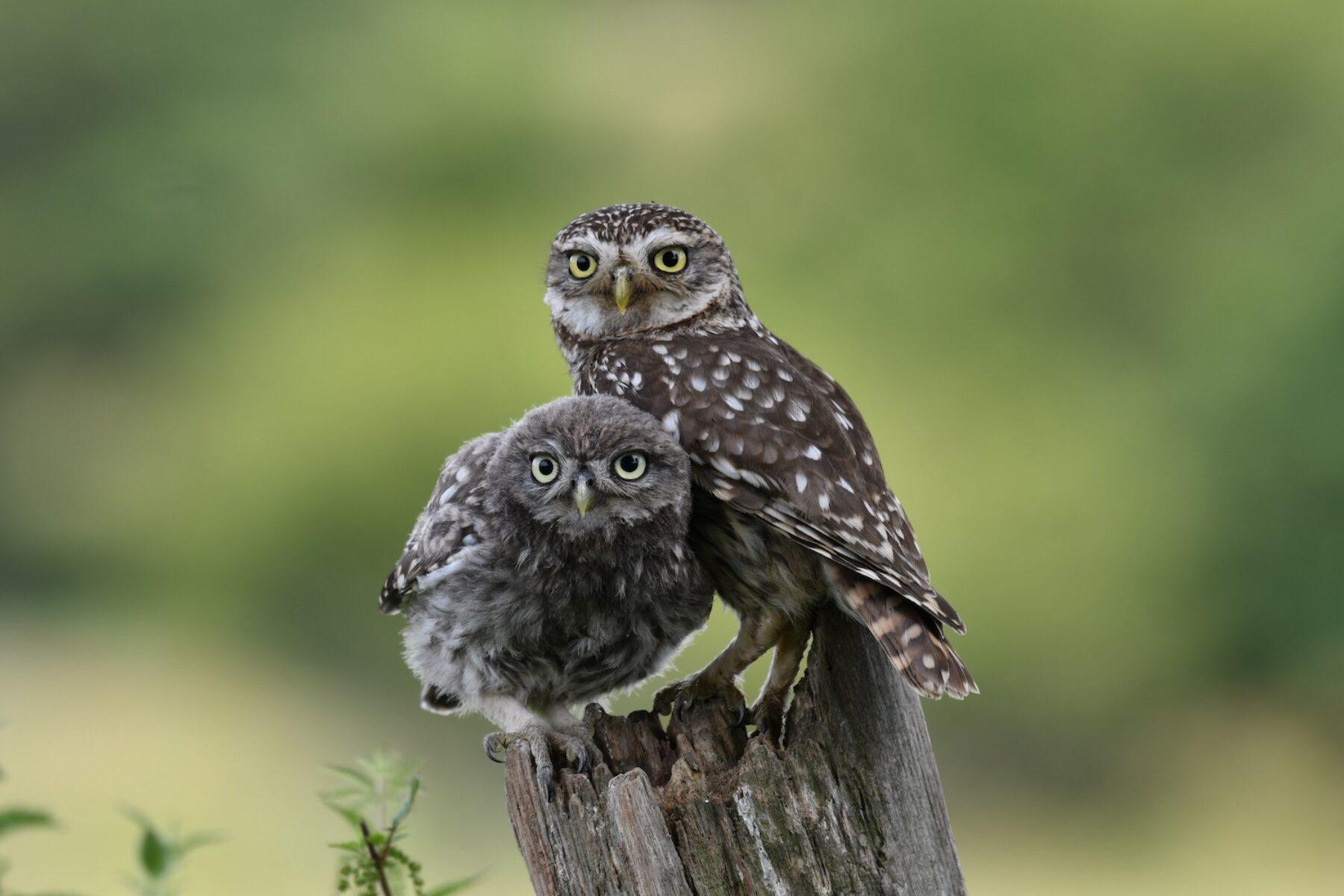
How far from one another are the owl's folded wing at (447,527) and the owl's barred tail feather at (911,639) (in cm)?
79

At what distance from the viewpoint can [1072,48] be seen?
1276 cm

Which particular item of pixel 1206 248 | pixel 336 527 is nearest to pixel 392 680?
pixel 336 527

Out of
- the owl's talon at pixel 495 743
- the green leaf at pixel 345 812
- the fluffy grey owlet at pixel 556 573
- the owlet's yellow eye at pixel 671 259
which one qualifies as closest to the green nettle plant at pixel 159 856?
the green leaf at pixel 345 812

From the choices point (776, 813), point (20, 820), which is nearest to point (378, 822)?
point (20, 820)

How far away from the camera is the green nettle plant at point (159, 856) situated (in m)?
1.41

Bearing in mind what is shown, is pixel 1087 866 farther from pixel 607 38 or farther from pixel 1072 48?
pixel 607 38

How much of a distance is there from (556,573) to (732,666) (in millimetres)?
395

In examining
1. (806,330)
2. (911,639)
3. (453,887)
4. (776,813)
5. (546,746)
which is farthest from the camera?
(806,330)

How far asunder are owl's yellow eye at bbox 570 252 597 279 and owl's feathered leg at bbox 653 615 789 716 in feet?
2.94

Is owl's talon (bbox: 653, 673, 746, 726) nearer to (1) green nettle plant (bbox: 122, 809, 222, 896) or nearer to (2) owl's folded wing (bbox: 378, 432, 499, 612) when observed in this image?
(2) owl's folded wing (bbox: 378, 432, 499, 612)

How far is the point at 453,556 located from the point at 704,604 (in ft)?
1.63

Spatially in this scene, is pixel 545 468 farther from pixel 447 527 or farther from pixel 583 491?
pixel 447 527

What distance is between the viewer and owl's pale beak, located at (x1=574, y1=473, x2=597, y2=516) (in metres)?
2.59

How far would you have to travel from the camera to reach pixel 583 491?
8.50 feet
